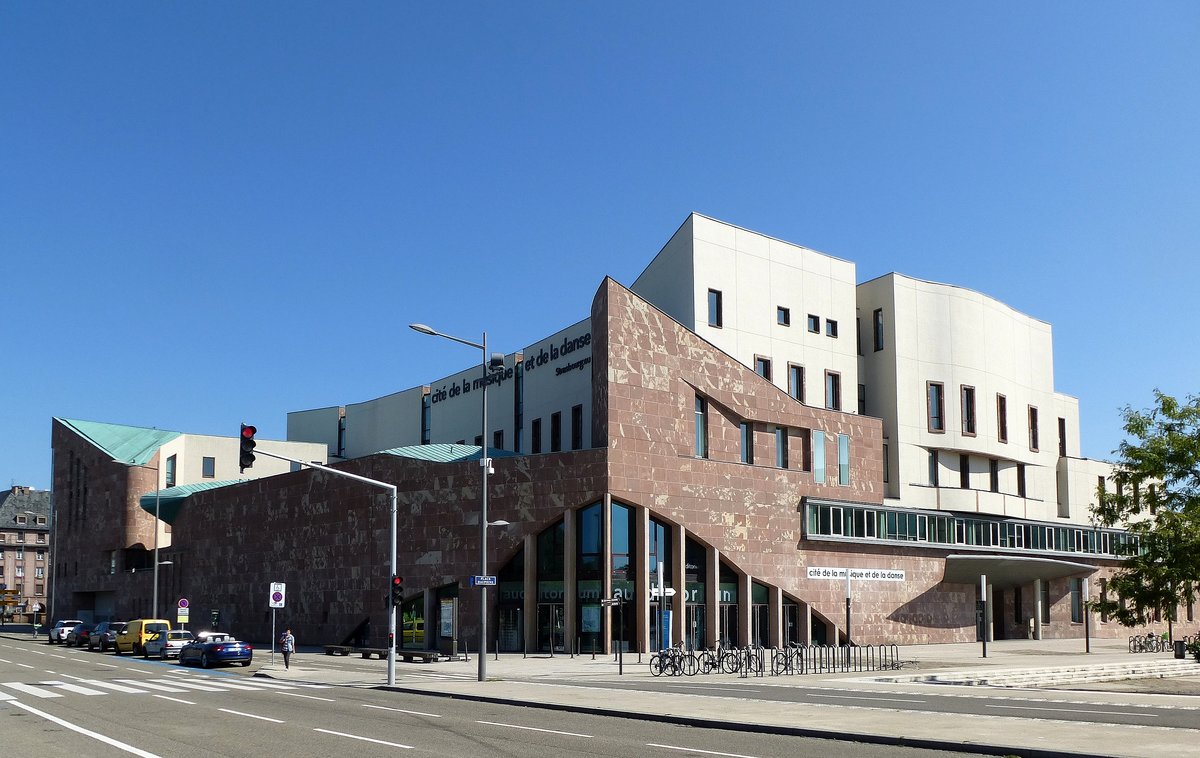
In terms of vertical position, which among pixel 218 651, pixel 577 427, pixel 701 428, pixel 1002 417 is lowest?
pixel 218 651

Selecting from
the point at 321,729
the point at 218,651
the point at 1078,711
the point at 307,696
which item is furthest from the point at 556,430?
the point at 321,729

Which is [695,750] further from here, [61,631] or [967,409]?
[61,631]

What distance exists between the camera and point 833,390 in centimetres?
6066

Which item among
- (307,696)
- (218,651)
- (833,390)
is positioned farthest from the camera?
(833,390)

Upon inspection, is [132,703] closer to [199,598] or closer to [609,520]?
[609,520]

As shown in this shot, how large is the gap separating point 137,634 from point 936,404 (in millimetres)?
44218

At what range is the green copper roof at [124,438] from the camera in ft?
295

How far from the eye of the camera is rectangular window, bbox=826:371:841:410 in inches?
2371

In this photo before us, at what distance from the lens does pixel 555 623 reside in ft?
160

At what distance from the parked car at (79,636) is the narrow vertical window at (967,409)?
2005 inches

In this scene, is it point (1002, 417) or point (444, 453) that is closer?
point (444, 453)

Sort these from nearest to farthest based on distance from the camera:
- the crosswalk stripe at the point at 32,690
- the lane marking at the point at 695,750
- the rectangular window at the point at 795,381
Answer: the lane marking at the point at 695,750
the crosswalk stripe at the point at 32,690
the rectangular window at the point at 795,381

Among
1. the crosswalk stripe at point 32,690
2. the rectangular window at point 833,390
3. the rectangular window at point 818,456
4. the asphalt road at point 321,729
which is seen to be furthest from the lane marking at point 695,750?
the rectangular window at point 833,390

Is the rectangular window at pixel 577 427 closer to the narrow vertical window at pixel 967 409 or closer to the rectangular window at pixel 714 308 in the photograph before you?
the rectangular window at pixel 714 308
